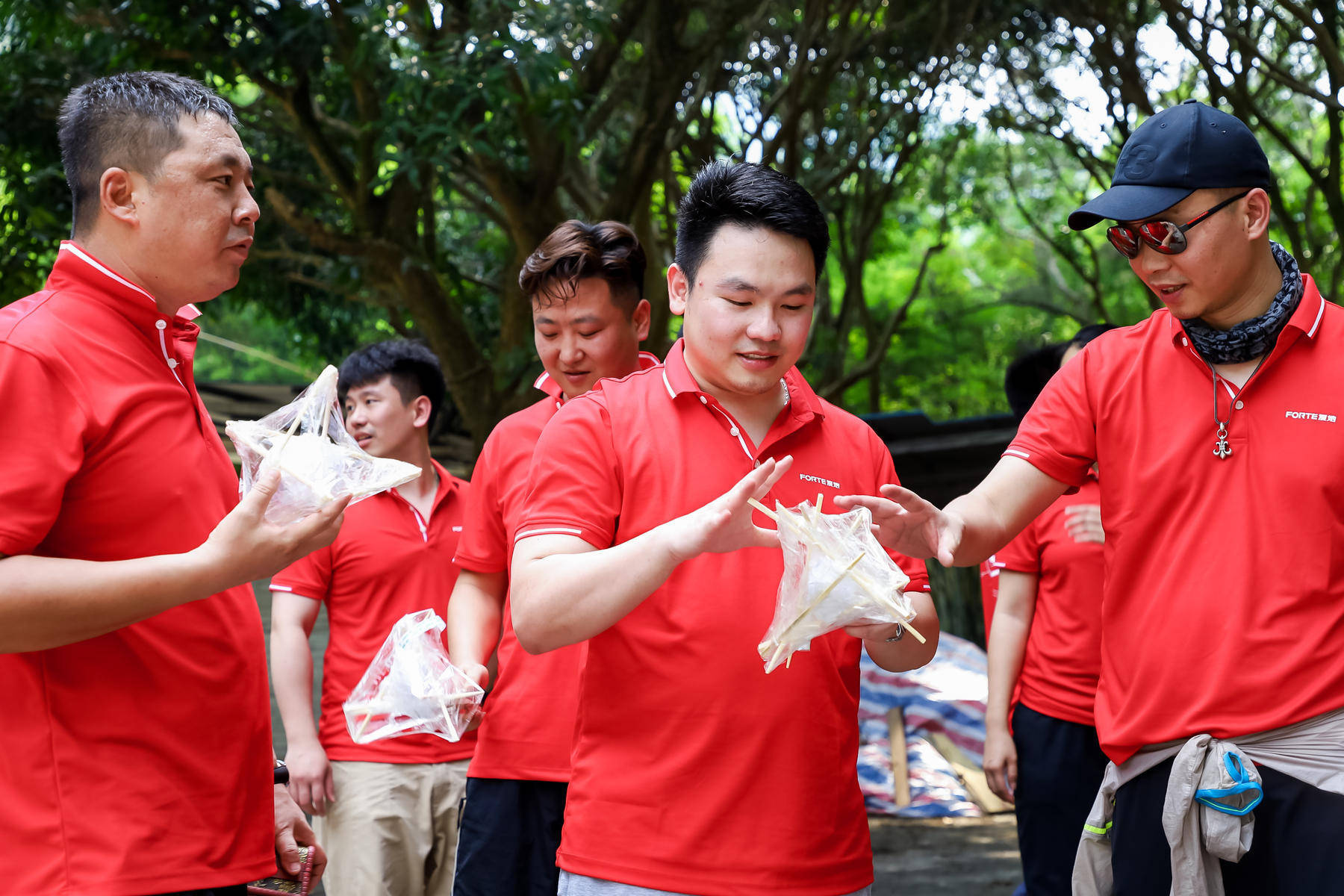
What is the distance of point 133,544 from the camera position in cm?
213

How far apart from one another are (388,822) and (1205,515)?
8.76 feet

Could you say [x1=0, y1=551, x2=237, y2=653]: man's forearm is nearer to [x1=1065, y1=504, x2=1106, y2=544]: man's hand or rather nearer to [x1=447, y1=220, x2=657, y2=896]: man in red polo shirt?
[x1=447, y1=220, x2=657, y2=896]: man in red polo shirt

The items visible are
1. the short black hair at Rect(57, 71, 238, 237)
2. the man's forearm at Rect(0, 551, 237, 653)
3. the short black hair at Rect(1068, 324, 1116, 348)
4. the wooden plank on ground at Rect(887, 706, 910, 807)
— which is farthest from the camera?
the wooden plank on ground at Rect(887, 706, 910, 807)

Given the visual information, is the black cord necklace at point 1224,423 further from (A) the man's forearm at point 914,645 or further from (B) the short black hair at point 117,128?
(B) the short black hair at point 117,128

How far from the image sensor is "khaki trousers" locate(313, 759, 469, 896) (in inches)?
156

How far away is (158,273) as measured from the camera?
7.55ft

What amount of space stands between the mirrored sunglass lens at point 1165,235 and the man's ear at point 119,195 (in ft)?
6.62

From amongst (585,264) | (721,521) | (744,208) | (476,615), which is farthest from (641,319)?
(721,521)

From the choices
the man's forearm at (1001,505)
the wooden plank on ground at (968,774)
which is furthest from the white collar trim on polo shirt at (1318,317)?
the wooden plank on ground at (968,774)

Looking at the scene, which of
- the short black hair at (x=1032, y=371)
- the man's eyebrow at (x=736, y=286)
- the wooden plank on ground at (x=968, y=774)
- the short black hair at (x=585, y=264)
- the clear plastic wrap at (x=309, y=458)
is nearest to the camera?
the clear plastic wrap at (x=309, y=458)

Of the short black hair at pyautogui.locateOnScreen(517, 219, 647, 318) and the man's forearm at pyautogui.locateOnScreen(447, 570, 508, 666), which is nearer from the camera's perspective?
→ the man's forearm at pyautogui.locateOnScreen(447, 570, 508, 666)

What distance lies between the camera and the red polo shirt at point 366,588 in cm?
407

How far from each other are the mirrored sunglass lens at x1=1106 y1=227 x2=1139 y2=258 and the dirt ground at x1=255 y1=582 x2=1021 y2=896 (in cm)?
442

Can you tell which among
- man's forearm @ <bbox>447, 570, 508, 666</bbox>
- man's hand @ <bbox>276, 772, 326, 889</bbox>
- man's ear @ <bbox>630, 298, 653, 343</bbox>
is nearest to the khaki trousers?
man's forearm @ <bbox>447, 570, 508, 666</bbox>
